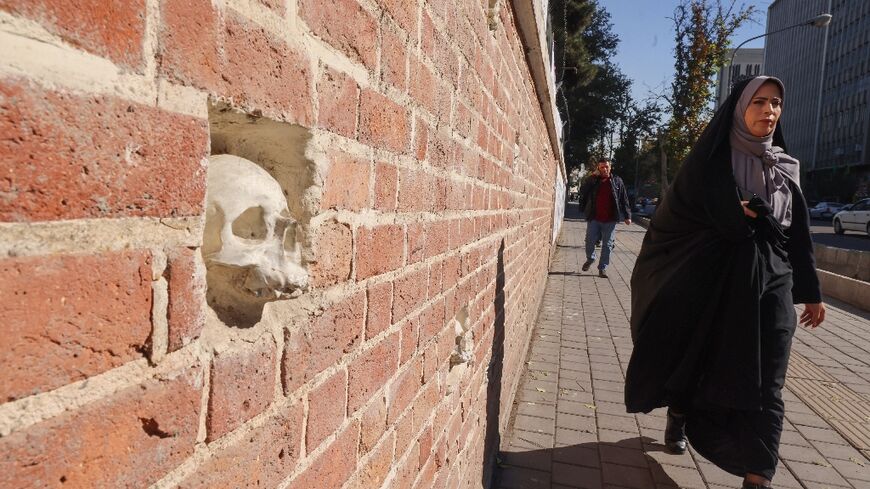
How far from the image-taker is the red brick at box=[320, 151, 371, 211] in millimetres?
912

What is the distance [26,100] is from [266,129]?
1.25ft

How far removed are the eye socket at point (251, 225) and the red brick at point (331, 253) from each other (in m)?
0.11

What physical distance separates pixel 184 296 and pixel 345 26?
52 centimetres

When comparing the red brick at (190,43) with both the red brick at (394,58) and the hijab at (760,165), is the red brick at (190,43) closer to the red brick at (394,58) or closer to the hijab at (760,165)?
the red brick at (394,58)

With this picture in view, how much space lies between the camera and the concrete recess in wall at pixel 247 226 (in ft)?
2.33

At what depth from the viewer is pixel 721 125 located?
10.7 ft

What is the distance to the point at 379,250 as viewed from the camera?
113 centimetres

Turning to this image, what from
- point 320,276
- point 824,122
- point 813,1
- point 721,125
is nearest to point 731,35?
point 721,125

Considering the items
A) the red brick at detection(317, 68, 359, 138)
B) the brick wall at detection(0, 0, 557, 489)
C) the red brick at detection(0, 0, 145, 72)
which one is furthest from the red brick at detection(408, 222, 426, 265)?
the red brick at detection(0, 0, 145, 72)

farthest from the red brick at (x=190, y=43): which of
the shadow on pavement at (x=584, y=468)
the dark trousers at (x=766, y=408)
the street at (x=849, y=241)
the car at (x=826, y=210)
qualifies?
the car at (x=826, y=210)

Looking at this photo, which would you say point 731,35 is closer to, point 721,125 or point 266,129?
point 721,125

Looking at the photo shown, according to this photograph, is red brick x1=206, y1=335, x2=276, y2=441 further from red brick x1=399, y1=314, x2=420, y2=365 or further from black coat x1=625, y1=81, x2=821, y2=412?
black coat x1=625, y1=81, x2=821, y2=412

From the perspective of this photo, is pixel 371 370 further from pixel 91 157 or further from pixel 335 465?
pixel 91 157

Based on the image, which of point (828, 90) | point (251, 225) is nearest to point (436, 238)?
point (251, 225)
